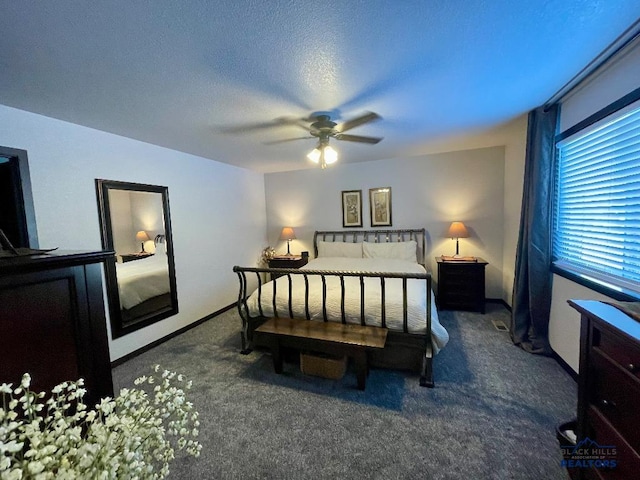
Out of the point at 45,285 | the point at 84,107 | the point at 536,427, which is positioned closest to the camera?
the point at 45,285

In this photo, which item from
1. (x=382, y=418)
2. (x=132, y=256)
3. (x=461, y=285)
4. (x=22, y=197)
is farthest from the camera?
(x=461, y=285)

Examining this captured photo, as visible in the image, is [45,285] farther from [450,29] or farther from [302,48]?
[450,29]

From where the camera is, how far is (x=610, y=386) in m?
1.11

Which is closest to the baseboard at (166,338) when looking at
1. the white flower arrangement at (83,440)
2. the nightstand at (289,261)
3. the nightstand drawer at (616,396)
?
the nightstand at (289,261)

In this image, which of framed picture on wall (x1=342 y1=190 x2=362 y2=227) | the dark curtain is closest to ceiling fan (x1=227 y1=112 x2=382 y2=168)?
the dark curtain

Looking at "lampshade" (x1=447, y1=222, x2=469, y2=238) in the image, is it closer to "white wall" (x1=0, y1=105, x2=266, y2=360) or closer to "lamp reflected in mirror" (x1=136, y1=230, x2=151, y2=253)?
"white wall" (x1=0, y1=105, x2=266, y2=360)

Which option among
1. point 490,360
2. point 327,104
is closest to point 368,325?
point 490,360

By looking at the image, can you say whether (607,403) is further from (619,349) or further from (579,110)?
(579,110)

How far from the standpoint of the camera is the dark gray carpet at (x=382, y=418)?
4.95 feet

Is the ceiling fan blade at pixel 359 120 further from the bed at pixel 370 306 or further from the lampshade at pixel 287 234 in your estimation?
the lampshade at pixel 287 234

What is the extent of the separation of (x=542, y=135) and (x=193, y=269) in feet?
14.0

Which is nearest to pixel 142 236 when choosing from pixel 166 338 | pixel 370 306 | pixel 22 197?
pixel 22 197

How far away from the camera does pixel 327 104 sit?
7.04 ft

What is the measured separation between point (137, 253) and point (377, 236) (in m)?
3.51
